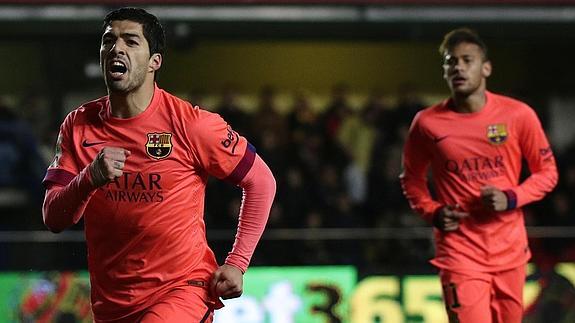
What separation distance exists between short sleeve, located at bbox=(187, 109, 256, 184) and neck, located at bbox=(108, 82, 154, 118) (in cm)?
24

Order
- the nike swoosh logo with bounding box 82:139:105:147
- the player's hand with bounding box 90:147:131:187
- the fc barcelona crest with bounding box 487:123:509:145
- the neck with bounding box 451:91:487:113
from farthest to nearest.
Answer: the neck with bounding box 451:91:487:113, the fc barcelona crest with bounding box 487:123:509:145, the nike swoosh logo with bounding box 82:139:105:147, the player's hand with bounding box 90:147:131:187

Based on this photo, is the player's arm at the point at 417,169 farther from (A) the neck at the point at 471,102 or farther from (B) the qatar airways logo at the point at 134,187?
(B) the qatar airways logo at the point at 134,187

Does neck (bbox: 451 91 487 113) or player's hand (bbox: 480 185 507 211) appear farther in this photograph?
neck (bbox: 451 91 487 113)

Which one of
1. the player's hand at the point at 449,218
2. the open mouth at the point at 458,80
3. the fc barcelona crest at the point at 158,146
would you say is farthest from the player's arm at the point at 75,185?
the open mouth at the point at 458,80

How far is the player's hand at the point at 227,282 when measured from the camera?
15.9ft

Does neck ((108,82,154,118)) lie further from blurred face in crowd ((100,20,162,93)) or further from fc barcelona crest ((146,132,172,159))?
fc barcelona crest ((146,132,172,159))

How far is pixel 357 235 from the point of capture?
9.21m

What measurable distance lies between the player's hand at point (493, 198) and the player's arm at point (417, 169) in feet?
1.37

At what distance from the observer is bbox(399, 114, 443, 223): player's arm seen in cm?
674

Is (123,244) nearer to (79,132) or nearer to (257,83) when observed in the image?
(79,132)

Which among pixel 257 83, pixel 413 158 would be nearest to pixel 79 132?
pixel 413 158

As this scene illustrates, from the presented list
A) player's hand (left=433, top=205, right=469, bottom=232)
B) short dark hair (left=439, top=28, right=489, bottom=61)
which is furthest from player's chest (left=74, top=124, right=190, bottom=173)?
short dark hair (left=439, top=28, right=489, bottom=61)

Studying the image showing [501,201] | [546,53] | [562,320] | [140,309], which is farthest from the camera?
[546,53]

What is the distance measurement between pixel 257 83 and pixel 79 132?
9975mm
